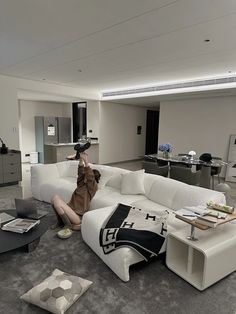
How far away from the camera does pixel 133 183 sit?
11.7ft

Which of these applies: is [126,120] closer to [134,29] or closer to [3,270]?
[134,29]

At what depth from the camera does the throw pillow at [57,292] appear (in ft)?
5.77

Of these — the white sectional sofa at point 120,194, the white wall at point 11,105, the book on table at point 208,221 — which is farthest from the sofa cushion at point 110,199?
the white wall at point 11,105

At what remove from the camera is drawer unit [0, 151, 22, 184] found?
523cm

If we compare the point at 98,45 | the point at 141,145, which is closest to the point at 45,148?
the point at 141,145

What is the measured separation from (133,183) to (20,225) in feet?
5.69

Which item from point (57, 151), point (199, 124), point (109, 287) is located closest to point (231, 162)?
point (199, 124)

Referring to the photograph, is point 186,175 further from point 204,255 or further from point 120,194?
point 204,255

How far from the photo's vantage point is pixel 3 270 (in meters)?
2.30

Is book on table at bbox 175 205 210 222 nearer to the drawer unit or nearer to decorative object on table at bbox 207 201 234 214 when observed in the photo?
decorative object on table at bbox 207 201 234 214

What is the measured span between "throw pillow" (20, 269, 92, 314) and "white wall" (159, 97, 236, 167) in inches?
221

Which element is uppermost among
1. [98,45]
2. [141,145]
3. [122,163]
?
[98,45]

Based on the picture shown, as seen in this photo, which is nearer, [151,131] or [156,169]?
[156,169]

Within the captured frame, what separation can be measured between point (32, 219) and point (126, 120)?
695 centimetres
